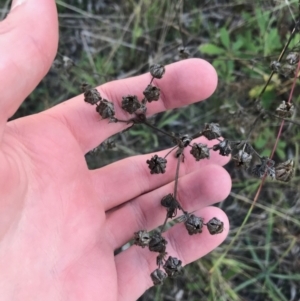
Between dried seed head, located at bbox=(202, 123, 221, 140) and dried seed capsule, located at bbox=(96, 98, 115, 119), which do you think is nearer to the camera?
dried seed head, located at bbox=(202, 123, 221, 140)

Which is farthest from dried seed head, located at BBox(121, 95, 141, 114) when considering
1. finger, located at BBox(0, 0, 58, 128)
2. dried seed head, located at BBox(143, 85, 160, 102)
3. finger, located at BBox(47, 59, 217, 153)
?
finger, located at BBox(0, 0, 58, 128)

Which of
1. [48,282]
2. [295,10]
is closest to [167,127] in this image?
[295,10]

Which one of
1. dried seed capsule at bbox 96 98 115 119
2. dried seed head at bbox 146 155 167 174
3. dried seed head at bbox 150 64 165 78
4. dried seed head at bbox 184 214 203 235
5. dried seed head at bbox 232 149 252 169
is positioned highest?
dried seed head at bbox 150 64 165 78

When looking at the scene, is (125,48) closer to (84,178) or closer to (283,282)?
(84,178)

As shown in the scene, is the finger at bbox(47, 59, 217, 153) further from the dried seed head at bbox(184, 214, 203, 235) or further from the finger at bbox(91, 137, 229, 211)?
the dried seed head at bbox(184, 214, 203, 235)

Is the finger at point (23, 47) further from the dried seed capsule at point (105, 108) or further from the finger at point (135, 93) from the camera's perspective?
the finger at point (135, 93)

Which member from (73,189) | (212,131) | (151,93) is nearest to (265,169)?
(212,131)

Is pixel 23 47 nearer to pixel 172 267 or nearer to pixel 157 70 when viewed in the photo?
pixel 157 70
